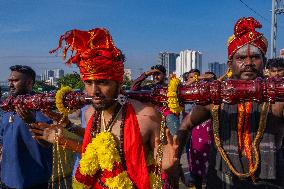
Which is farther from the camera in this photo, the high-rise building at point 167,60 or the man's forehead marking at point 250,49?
the high-rise building at point 167,60

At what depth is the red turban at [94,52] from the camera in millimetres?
3121

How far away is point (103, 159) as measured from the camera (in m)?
3.12

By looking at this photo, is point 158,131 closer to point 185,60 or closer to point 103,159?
point 103,159

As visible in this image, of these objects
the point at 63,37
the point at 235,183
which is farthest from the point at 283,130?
the point at 63,37

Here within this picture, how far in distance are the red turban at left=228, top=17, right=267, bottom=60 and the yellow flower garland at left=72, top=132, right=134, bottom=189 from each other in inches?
54.2

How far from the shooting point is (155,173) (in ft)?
10.3

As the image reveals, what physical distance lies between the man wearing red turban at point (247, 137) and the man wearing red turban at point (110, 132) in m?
0.43

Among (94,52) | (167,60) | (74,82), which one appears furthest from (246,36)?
(167,60)

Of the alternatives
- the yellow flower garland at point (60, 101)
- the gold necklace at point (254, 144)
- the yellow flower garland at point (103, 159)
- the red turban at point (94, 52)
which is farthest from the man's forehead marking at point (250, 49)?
the yellow flower garland at point (60, 101)

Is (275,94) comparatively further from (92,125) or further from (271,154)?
(92,125)

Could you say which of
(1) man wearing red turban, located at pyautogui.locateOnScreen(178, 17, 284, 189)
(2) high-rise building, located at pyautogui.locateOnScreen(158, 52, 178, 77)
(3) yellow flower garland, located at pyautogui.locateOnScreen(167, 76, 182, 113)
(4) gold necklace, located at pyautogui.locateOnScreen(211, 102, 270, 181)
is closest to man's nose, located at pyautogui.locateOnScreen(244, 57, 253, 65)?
(1) man wearing red turban, located at pyautogui.locateOnScreen(178, 17, 284, 189)

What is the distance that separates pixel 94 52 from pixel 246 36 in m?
1.38

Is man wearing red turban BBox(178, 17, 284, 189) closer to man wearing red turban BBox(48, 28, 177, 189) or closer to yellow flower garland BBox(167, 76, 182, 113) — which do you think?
man wearing red turban BBox(48, 28, 177, 189)

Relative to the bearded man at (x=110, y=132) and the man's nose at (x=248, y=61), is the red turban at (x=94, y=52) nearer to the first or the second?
the bearded man at (x=110, y=132)
